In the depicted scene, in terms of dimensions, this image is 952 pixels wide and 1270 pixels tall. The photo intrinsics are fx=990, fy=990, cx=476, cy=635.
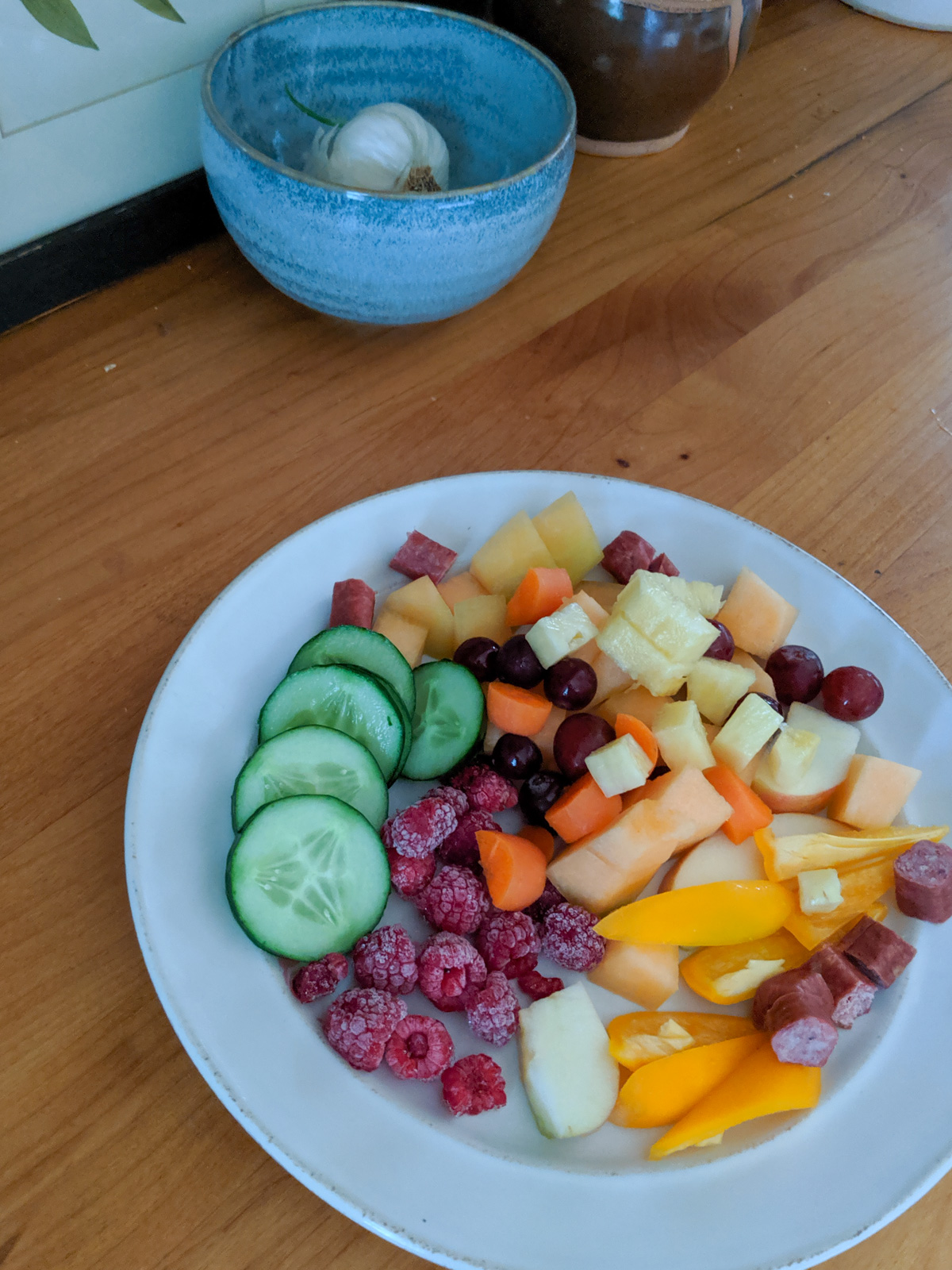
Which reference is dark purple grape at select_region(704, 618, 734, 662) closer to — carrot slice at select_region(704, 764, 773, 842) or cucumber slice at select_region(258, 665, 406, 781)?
carrot slice at select_region(704, 764, 773, 842)

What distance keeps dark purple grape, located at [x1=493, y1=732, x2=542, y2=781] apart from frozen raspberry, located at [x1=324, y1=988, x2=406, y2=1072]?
254mm

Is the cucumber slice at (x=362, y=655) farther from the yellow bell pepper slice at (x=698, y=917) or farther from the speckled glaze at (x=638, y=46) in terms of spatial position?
the speckled glaze at (x=638, y=46)

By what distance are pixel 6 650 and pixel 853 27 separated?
2227mm

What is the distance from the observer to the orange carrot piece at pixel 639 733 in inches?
37.1

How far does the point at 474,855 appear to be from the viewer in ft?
3.02

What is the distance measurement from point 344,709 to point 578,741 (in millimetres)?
229

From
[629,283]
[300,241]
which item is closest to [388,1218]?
[300,241]

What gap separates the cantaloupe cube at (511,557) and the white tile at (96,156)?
72 centimetres

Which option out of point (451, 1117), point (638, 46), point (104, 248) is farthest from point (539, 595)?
point (638, 46)

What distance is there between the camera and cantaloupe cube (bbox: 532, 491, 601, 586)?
3.65 feet

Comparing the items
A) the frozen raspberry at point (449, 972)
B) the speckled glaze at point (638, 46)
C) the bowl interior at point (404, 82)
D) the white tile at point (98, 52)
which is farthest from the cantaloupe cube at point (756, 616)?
the white tile at point (98, 52)

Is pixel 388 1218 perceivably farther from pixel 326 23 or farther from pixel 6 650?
pixel 326 23

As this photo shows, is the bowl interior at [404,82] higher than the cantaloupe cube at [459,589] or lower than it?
higher

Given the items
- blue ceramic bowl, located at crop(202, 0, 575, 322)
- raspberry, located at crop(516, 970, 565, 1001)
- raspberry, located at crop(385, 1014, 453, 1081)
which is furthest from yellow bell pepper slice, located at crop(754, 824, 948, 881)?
blue ceramic bowl, located at crop(202, 0, 575, 322)
